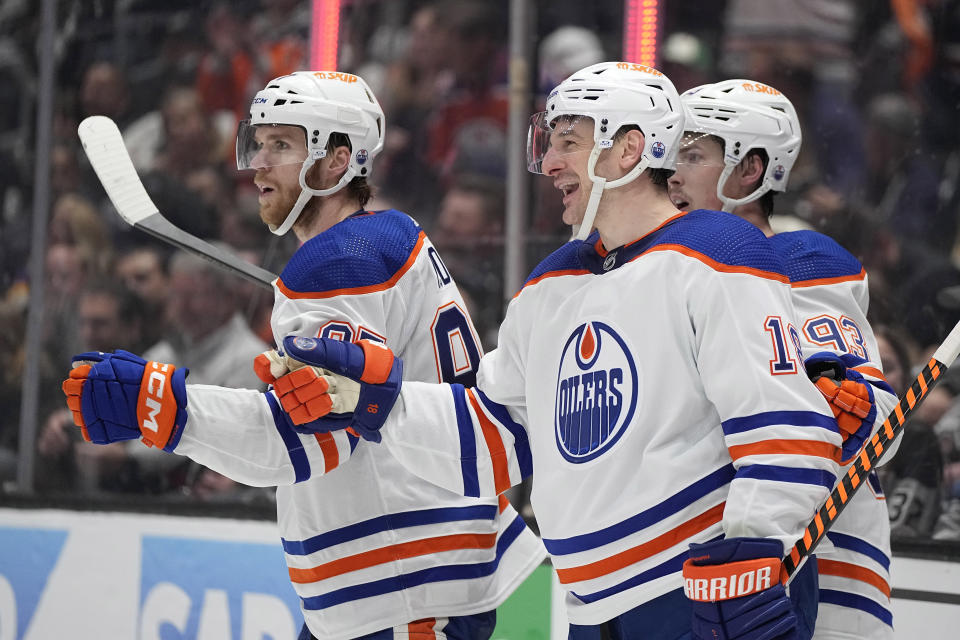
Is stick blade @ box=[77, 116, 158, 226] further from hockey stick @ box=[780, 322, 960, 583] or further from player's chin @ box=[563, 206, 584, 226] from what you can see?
hockey stick @ box=[780, 322, 960, 583]

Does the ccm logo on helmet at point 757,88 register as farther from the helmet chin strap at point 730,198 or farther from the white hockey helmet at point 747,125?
the helmet chin strap at point 730,198

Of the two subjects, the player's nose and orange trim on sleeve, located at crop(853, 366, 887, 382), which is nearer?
the player's nose

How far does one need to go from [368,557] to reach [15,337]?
2.86m

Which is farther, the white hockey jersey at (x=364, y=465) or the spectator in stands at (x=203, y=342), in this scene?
the spectator in stands at (x=203, y=342)

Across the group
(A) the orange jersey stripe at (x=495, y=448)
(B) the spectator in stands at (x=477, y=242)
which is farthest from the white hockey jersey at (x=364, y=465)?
(B) the spectator in stands at (x=477, y=242)

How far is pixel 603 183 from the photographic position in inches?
68.7

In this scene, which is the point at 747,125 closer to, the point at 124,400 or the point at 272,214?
the point at 272,214

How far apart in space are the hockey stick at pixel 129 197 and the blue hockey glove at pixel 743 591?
1200 millimetres

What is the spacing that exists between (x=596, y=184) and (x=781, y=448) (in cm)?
47

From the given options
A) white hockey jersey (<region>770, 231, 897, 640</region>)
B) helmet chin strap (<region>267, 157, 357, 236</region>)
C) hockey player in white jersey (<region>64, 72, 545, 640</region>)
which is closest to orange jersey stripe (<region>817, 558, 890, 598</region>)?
white hockey jersey (<region>770, 231, 897, 640</region>)

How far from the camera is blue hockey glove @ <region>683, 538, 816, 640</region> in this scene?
1454mm

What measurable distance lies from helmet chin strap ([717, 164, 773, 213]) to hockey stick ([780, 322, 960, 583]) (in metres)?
0.64

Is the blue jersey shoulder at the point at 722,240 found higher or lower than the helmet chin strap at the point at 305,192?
lower

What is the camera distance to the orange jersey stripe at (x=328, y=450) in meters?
1.97
